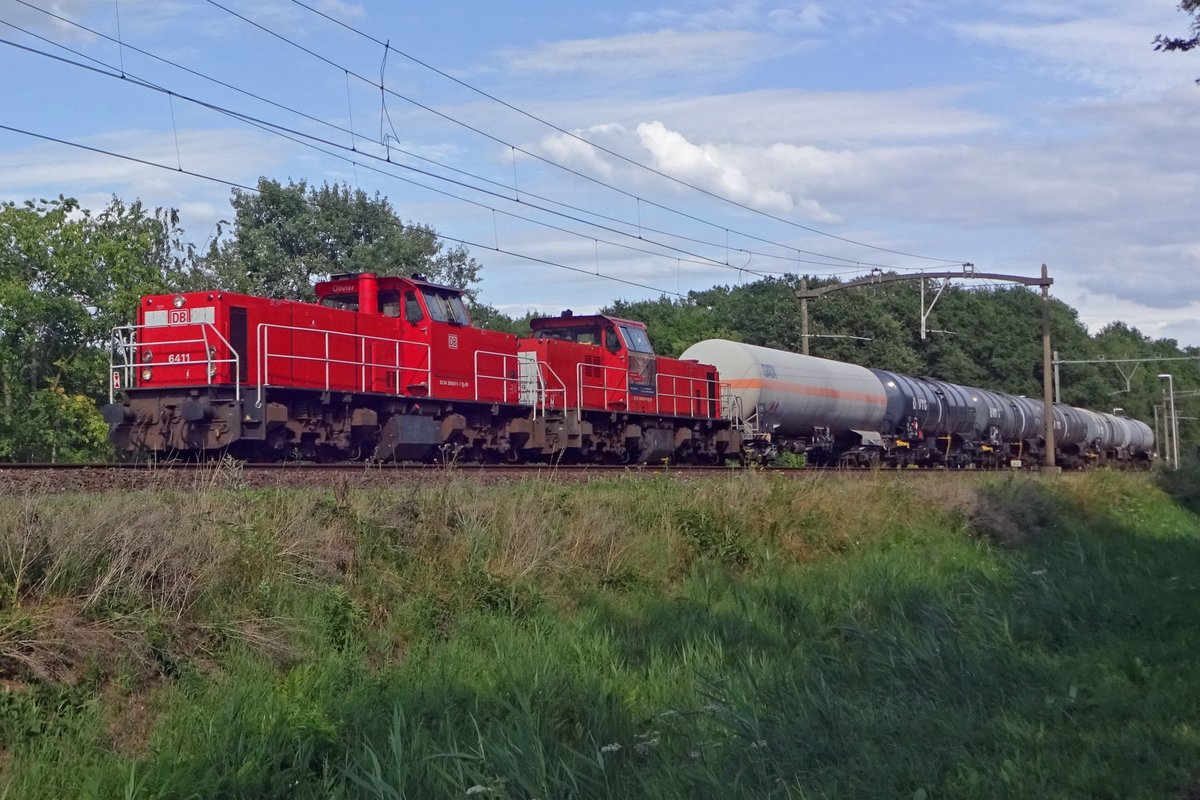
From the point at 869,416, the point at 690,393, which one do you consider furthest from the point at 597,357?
the point at 869,416

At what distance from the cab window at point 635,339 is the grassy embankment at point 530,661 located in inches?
452

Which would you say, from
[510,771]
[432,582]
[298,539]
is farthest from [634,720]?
[298,539]

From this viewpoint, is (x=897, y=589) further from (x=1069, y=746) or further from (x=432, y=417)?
(x=432, y=417)

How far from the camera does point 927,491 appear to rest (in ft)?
63.1

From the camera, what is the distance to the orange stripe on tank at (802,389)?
29.1 metres

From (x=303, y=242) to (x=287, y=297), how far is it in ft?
11.2

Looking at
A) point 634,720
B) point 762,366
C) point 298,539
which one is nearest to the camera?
point 634,720

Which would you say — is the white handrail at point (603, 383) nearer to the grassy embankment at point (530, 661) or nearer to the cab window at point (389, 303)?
the cab window at point (389, 303)

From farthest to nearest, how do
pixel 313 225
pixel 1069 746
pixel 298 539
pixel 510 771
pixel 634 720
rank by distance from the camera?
1. pixel 313 225
2. pixel 298 539
3. pixel 634 720
4. pixel 510 771
5. pixel 1069 746

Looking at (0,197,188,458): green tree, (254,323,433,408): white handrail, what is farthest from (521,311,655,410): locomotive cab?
(0,197,188,458): green tree

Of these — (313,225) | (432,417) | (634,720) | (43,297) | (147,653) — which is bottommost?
(634,720)

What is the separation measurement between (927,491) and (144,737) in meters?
14.6

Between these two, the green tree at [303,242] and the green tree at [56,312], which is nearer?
the green tree at [56,312]

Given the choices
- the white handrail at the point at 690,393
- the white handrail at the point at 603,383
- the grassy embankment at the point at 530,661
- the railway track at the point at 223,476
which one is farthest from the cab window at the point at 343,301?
the grassy embankment at the point at 530,661
